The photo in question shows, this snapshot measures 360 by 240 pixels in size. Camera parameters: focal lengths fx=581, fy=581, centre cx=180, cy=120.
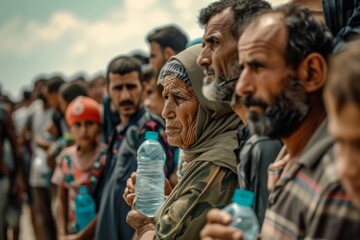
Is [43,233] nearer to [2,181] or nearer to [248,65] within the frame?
[2,181]

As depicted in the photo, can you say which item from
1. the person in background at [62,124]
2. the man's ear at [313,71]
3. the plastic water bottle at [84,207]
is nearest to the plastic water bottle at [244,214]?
the man's ear at [313,71]

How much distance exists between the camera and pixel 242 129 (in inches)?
107

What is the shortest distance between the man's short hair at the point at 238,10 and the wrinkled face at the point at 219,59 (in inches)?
1.0

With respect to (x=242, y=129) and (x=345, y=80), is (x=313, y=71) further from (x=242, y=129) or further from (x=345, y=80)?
(x=242, y=129)

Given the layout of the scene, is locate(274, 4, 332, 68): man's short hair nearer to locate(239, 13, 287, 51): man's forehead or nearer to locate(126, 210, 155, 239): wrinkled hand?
locate(239, 13, 287, 51): man's forehead

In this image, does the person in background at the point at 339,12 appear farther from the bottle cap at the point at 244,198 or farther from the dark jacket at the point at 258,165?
the bottle cap at the point at 244,198

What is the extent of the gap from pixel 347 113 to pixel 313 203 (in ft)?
1.24

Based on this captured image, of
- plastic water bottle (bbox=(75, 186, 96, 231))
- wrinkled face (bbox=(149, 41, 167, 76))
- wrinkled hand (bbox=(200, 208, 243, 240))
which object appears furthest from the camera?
wrinkled face (bbox=(149, 41, 167, 76))

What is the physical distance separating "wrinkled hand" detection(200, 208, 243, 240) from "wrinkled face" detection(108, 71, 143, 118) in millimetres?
2931

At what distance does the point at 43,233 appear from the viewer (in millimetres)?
8008

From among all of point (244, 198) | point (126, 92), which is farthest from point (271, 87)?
point (126, 92)

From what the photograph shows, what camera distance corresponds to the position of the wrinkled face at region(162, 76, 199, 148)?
3.14 m

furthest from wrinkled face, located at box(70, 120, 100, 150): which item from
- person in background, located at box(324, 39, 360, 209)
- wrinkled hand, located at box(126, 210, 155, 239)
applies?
person in background, located at box(324, 39, 360, 209)

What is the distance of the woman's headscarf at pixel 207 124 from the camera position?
291 cm
